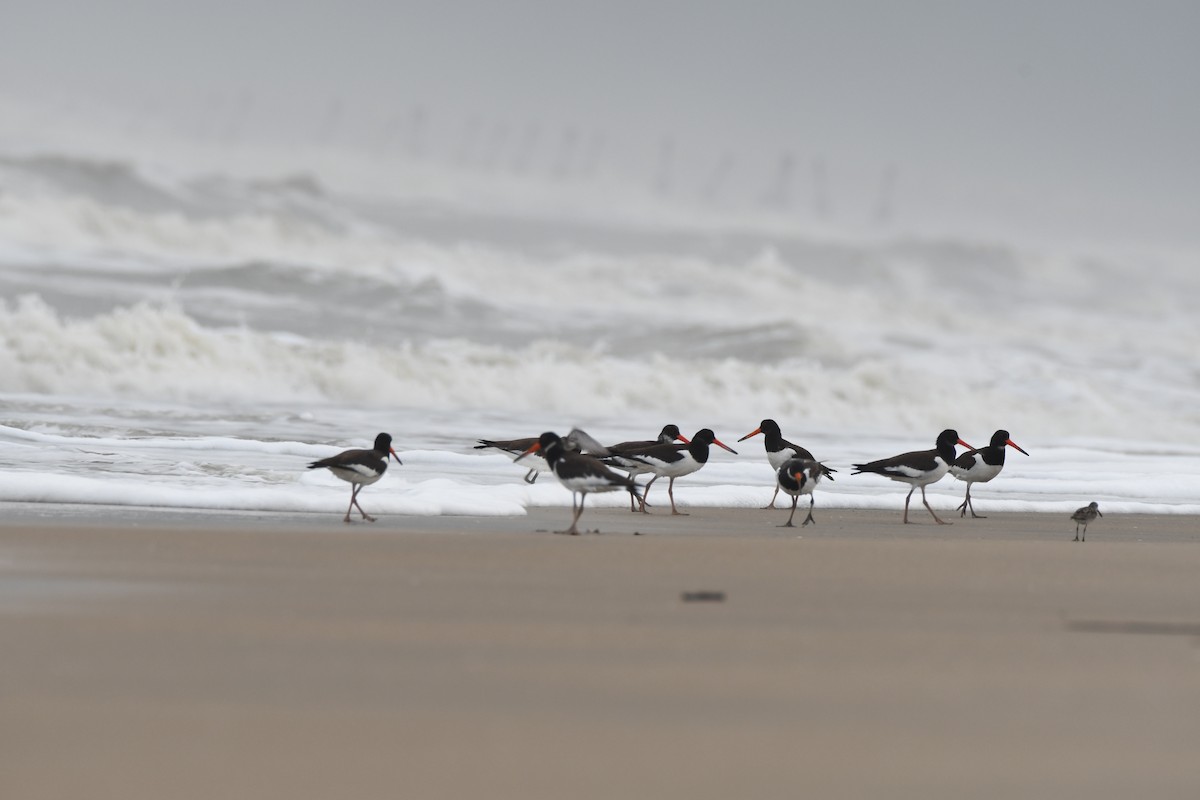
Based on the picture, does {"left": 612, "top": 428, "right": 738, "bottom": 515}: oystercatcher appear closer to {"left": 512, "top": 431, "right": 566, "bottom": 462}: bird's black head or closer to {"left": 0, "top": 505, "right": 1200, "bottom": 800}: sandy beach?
{"left": 512, "top": 431, "right": 566, "bottom": 462}: bird's black head

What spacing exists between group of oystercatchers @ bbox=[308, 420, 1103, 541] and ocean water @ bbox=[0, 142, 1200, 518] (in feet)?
1.17

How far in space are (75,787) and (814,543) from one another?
489 centimetres

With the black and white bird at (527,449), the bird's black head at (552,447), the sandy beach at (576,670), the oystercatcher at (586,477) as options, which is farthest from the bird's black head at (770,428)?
the sandy beach at (576,670)

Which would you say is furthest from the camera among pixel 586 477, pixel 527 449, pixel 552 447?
pixel 527 449

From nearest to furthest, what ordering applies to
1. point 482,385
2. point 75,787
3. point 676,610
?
point 75,787, point 676,610, point 482,385

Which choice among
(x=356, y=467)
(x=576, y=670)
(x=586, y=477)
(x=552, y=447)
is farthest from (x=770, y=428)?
(x=576, y=670)

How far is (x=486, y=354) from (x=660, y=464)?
14526mm

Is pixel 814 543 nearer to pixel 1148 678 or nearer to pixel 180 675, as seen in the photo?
pixel 1148 678

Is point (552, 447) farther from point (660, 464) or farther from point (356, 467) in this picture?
point (660, 464)

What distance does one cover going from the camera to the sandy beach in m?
2.94

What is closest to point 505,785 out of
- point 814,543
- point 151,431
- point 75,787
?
point 75,787

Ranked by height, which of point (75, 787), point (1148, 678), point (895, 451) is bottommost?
point (75, 787)

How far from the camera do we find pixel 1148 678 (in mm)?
3875

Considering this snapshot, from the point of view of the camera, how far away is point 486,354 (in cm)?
2392
